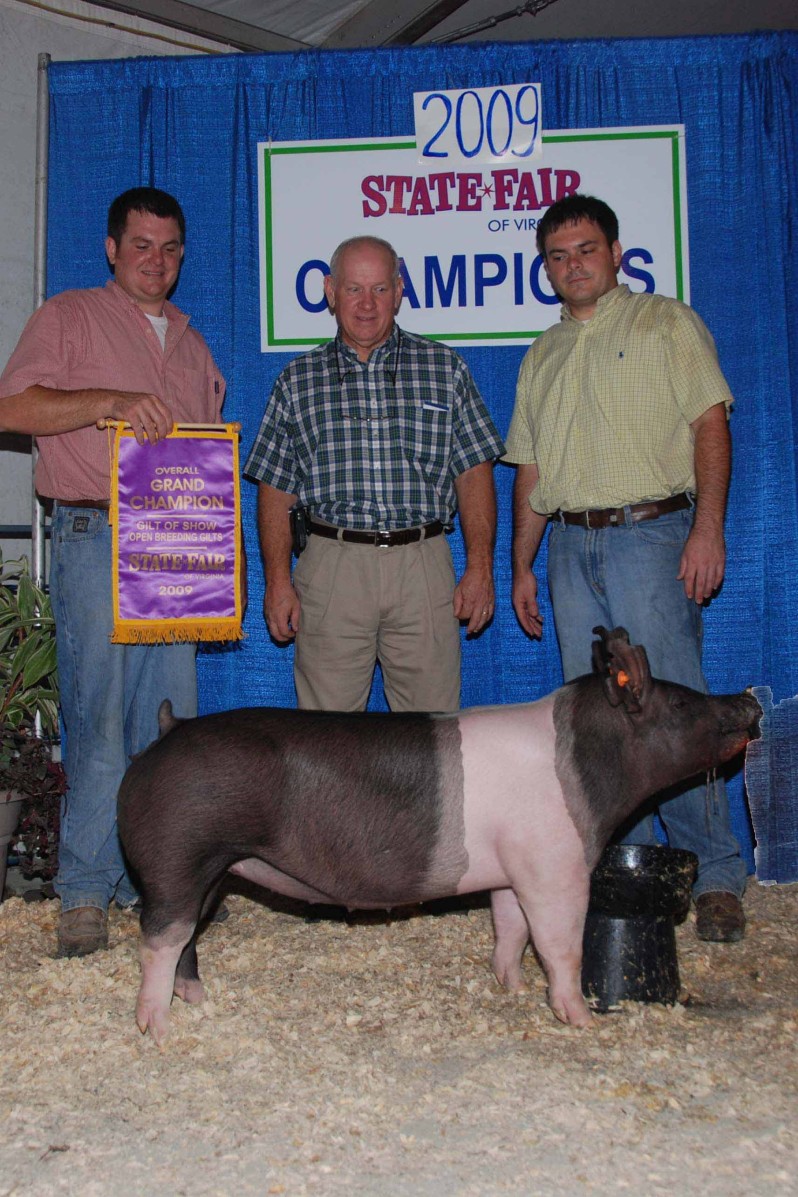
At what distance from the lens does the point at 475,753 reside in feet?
10.9

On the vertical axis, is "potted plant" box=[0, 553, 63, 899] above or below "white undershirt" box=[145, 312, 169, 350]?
below

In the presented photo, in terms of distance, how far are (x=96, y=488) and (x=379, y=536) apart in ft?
3.59

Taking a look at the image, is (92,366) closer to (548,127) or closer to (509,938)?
(548,127)

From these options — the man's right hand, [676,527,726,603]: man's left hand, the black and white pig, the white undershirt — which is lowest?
the black and white pig

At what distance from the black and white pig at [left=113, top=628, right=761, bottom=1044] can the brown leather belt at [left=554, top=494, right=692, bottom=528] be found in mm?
941

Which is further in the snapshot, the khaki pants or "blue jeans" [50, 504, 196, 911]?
the khaki pants

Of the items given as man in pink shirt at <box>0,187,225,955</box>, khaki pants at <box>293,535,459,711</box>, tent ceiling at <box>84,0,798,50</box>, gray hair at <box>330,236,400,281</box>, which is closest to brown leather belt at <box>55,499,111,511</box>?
man in pink shirt at <box>0,187,225,955</box>

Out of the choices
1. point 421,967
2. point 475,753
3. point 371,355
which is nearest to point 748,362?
point 371,355

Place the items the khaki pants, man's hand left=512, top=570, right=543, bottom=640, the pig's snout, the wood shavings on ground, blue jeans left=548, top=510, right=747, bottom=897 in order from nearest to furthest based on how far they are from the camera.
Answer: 1. the wood shavings on ground
2. the pig's snout
3. blue jeans left=548, top=510, right=747, bottom=897
4. the khaki pants
5. man's hand left=512, top=570, right=543, bottom=640

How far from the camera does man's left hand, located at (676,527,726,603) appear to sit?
4.09m

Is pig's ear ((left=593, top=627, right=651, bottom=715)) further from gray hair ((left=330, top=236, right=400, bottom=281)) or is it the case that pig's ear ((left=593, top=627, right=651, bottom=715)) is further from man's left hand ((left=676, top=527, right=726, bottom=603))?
gray hair ((left=330, top=236, right=400, bottom=281))

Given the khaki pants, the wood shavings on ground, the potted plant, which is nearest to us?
the wood shavings on ground

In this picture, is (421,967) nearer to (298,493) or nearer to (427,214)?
(298,493)

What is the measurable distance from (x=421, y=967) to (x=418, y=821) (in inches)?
36.5
